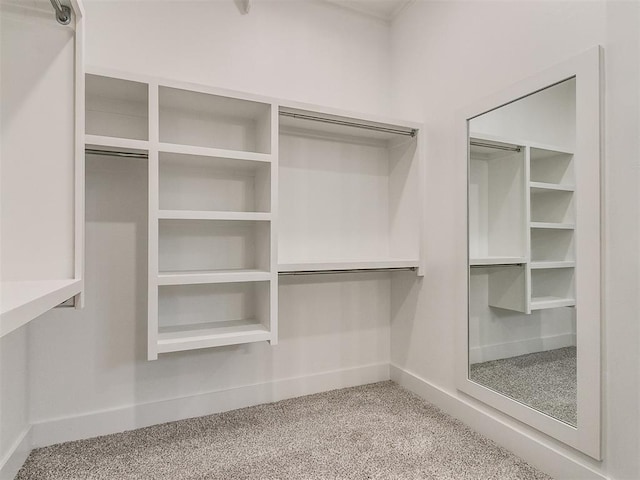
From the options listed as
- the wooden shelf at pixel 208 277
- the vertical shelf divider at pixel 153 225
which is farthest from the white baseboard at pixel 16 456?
the wooden shelf at pixel 208 277

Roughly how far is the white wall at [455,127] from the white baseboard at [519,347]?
12 centimetres

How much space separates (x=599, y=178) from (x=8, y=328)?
1.55 meters

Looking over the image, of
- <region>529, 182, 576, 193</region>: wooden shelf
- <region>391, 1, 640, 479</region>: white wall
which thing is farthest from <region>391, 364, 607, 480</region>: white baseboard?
<region>529, 182, 576, 193</region>: wooden shelf

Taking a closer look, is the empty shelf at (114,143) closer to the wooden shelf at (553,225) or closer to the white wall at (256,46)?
the white wall at (256,46)

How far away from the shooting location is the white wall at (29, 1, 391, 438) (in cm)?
159

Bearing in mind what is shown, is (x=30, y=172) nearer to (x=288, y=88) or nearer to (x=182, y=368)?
(x=182, y=368)

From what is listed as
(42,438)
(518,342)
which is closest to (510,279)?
(518,342)

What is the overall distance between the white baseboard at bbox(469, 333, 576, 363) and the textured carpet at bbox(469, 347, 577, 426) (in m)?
0.02

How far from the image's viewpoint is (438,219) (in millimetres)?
1869

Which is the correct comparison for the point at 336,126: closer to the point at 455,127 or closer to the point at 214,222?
the point at 455,127

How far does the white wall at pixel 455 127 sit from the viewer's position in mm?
1100

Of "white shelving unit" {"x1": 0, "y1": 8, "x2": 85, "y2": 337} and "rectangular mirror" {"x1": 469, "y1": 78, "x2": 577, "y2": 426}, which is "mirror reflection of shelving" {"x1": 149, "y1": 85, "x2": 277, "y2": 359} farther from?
"rectangular mirror" {"x1": 469, "y1": 78, "x2": 577, "y2": 426}

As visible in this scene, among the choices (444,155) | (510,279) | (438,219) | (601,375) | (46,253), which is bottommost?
(601,375)

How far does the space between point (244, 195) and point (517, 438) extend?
1.64 m
